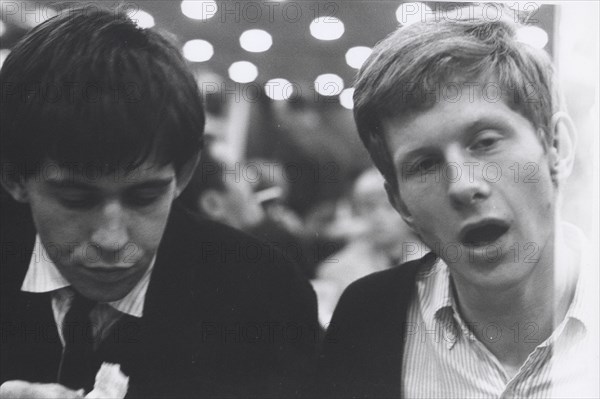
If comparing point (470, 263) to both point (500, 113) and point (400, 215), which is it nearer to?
point (400, 215)

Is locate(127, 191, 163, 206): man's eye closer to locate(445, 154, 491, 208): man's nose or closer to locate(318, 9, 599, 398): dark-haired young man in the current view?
locate(318, 9, 599, 398): dark-haired young man

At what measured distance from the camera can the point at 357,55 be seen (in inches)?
83.7

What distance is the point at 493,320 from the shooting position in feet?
6.94

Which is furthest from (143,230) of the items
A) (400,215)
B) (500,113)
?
(500,113)

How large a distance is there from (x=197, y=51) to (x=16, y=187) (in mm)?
750

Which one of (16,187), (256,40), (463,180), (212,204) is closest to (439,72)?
(463,180)

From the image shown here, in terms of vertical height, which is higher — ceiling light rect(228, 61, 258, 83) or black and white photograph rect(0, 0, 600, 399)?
ceiling light rect(228, 61, 258, 83)

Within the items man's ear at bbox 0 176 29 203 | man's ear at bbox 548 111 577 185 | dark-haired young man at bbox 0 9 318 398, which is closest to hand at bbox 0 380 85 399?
dark-haired young man at bbox 0 9 318 398

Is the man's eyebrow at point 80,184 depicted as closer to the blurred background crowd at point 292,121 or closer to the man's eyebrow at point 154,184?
the man's eyebrow at point 154,184

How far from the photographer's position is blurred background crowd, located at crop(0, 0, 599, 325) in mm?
2084

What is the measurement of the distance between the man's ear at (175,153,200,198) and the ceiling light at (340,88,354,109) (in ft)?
1.76

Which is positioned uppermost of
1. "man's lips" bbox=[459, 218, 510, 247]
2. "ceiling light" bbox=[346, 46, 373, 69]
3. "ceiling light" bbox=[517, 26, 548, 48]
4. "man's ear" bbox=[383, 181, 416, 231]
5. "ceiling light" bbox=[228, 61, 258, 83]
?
"ceiling light" bbox=[517, 26, 548, 48]

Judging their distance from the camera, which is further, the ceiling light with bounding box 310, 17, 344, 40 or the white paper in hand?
the ceiling light with bounding box 310, 17, 344, 40

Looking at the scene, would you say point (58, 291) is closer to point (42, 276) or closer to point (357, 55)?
point (42, 276)
